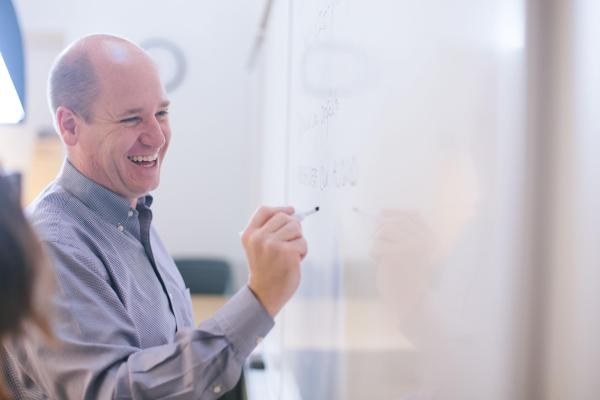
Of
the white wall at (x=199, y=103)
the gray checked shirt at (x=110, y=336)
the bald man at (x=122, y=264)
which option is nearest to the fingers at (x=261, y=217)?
the bald man at (x=122, y=264)

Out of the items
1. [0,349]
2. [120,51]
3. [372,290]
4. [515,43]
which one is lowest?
[0,349]

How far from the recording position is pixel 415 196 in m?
0.70

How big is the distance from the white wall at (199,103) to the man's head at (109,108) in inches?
89.9

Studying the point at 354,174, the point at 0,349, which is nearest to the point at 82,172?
the point at 0,349

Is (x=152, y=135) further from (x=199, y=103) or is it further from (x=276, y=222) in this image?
(x=199, y=103)

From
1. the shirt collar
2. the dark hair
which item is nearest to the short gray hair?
the shirt collar

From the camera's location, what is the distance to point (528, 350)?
0.49 meters

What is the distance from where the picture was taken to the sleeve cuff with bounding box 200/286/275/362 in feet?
2.90

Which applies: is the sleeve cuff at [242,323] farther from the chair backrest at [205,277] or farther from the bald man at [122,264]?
the chair backrest at [205,277]

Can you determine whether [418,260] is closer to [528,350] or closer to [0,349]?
[528,350]

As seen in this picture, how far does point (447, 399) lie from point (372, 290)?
10.1 inches

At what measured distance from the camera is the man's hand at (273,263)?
0.93 m

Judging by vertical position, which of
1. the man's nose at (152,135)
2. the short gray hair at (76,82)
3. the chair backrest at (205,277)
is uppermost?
the short gray hair at (76,82)

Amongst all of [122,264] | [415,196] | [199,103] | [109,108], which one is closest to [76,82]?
[109,108]
